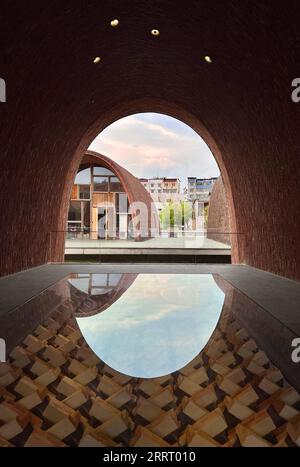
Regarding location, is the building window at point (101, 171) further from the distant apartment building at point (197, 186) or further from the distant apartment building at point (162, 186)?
the distant apartment building at point (197, 186)

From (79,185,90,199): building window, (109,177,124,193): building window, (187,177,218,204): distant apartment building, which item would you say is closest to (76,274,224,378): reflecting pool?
(109,177,124,193): building window

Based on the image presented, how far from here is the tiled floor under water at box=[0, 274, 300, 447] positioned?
205 centimetres

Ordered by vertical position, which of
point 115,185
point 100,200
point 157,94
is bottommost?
point 100,200

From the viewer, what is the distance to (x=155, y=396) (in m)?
2.49

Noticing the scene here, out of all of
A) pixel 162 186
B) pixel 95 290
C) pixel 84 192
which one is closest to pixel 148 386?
pixel 95 290

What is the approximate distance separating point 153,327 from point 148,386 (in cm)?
144

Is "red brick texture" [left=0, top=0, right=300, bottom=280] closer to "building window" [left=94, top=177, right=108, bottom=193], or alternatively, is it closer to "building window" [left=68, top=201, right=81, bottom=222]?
"building window" [left=94, top=177, right=108, bottom=193]

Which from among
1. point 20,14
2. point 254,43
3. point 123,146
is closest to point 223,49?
point 254,43

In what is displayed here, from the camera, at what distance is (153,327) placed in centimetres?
408

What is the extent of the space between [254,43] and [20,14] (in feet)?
10.9

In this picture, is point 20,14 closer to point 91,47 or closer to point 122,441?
point 91,47

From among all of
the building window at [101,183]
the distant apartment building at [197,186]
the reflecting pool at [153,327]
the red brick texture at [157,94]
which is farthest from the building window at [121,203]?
the distant apartment building at [197,186]

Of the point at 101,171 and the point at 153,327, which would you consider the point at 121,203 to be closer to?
the point at 101,171

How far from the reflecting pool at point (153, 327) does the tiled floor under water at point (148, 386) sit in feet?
0.08
